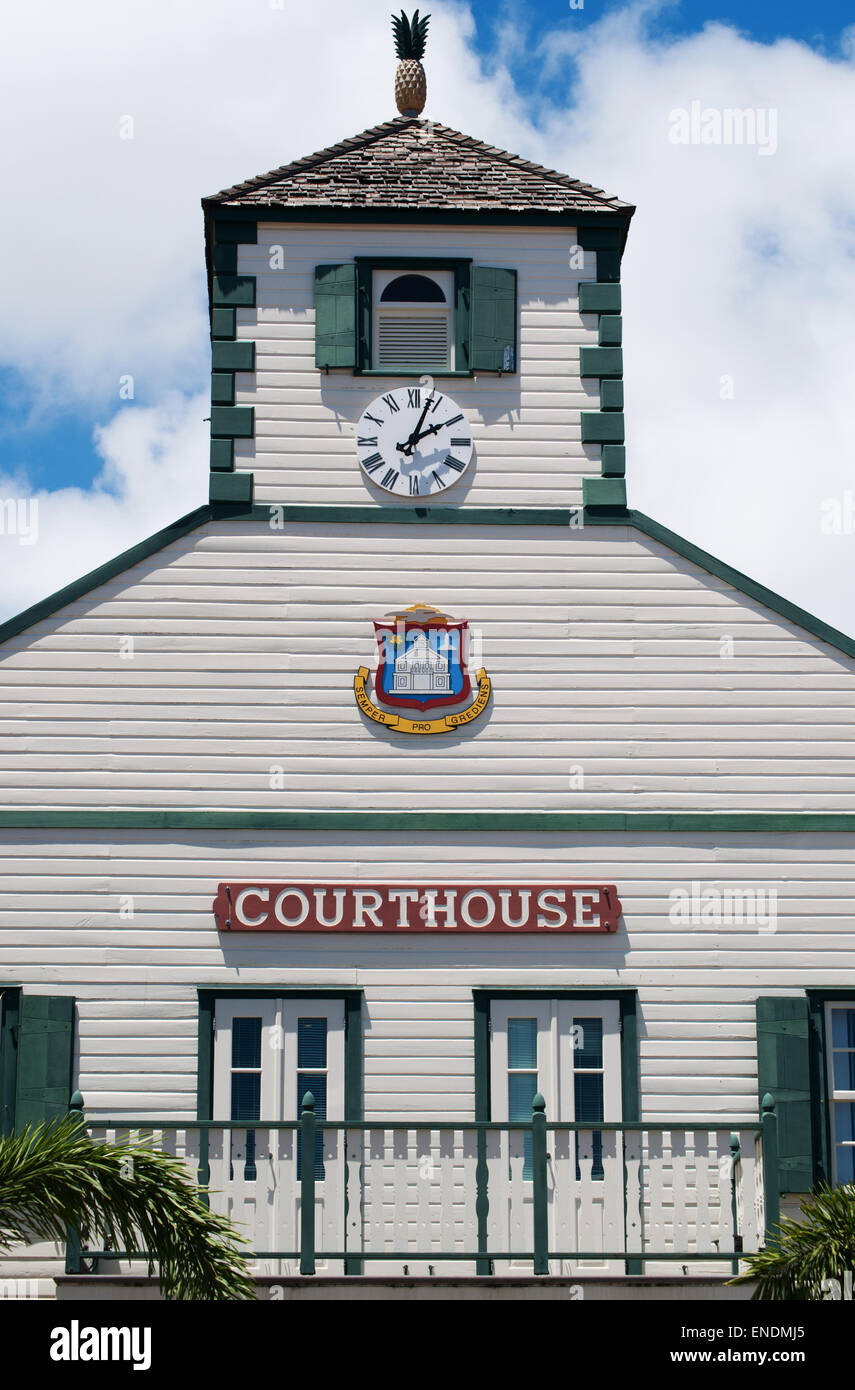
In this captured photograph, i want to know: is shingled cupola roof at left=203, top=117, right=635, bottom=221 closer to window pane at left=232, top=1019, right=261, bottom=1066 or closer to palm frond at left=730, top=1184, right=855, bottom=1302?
window pane at left=232, top=1019, right=261, bottom=1066

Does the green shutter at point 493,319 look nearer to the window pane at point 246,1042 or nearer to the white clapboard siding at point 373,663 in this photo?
the white clapboard siding at point 373,663

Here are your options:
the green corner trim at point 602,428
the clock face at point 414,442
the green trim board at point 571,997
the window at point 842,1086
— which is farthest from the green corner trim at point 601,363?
the window at point 842,1086

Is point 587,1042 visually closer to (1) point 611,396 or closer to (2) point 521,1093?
(2) point 521,1093

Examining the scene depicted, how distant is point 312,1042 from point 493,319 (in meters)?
7.57

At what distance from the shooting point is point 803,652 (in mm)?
16969

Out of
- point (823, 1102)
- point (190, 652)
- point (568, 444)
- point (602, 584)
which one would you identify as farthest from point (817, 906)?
point (190, 652)

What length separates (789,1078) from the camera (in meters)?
15.7

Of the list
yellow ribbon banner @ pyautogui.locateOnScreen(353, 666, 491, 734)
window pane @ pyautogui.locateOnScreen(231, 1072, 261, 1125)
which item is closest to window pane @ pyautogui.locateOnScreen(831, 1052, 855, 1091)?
yellow ribbon banner @ pyautogui.locateOnScreen(353, 666, 491, 734)

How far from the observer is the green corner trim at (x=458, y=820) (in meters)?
16.3

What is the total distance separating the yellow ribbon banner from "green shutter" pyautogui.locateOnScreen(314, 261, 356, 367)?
11.2 ft

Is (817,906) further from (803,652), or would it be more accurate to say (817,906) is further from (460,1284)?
(460,1284)

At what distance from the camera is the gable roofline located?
16.9 metres

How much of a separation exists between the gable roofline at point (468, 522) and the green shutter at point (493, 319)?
1.61 meters
